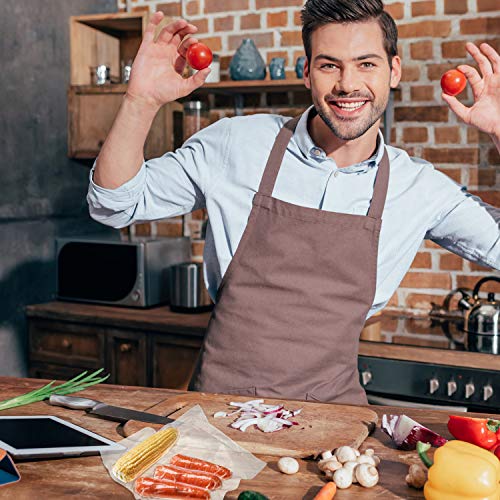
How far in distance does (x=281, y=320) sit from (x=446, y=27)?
6.32 feet

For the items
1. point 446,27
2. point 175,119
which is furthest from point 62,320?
point 446,27

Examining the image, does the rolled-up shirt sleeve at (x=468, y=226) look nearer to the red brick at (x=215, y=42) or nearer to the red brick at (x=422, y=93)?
the red brick at (x=422, y=93)

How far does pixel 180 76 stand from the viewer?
172 cm

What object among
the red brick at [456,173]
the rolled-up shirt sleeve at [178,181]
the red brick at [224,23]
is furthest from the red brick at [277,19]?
the rolled-up shirt sleeve at [178,181]

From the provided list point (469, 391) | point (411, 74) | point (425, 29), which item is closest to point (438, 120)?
point (411, 74)

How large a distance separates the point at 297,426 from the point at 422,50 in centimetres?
228

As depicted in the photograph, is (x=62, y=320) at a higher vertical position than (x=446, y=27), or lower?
lower

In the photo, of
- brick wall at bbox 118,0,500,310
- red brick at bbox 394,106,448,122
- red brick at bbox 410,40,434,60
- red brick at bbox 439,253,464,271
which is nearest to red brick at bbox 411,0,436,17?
brick wall at bbox 118,0,500,310

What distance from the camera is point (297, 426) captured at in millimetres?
1334

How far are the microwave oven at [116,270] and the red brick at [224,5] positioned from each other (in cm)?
111

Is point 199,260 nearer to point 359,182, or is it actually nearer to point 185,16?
point 185,16

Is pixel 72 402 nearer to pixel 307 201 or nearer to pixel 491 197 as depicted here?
pixel 307 201

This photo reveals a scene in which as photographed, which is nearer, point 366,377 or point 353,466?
point 353,466

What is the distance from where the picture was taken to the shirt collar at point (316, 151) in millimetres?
1907
